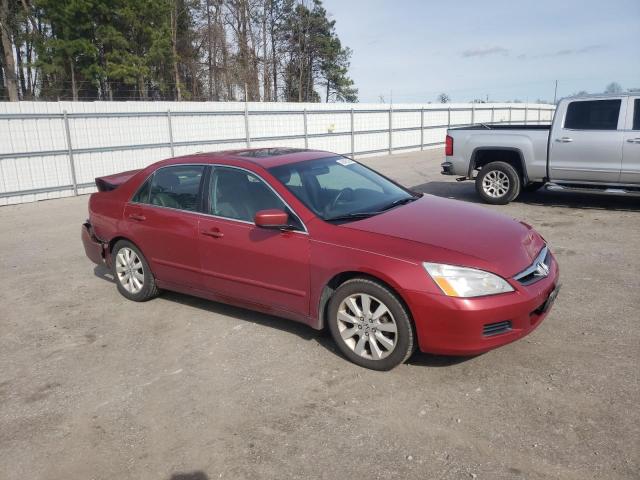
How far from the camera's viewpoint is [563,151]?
902 cm

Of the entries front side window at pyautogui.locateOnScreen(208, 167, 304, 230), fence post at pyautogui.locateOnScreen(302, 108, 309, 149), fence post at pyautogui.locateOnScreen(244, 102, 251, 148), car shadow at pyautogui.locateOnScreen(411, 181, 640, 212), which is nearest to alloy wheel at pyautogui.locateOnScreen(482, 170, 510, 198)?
car shadow at pyautogui.locateOnScreen(411, 181, 640, 212)

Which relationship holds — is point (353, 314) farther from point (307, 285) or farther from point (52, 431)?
point (52, 431)

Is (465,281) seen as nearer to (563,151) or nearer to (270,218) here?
(270,218)

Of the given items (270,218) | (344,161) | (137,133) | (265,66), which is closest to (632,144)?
(344,161)

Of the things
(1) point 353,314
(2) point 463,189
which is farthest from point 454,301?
(2) point 463,189

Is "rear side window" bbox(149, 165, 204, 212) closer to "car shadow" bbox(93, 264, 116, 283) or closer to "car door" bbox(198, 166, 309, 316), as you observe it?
"car door" bbox(198, 166, 309, 316)

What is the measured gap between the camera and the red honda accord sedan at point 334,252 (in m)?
3.43

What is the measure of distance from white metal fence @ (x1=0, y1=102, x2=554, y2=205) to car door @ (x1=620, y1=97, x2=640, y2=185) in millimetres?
4587

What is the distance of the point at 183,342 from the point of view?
14.5 feet

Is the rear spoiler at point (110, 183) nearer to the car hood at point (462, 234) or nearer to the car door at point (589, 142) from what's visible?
the car hood at point (462, 234)

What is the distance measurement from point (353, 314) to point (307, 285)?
0.43m

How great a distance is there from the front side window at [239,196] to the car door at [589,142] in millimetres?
6636

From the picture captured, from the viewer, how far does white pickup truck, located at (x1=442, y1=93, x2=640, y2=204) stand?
8461 millimetres

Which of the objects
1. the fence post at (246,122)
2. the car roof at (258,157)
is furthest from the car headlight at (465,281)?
the fence post at (246,122)
